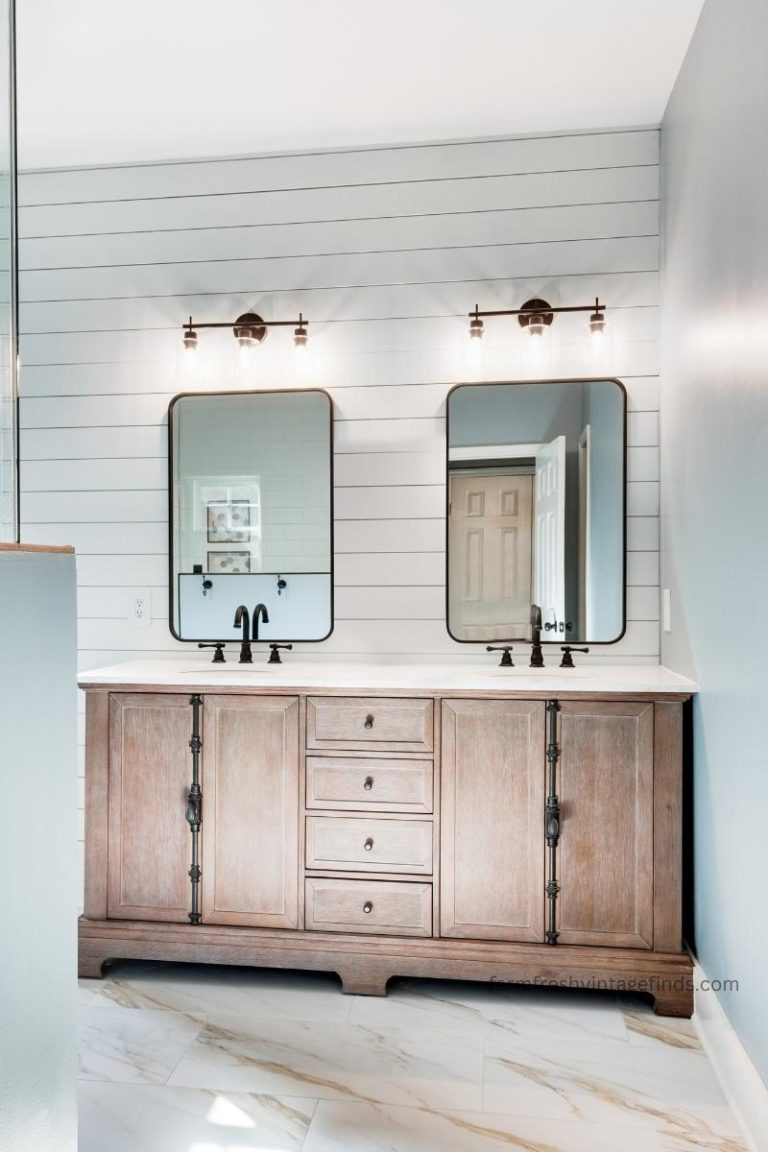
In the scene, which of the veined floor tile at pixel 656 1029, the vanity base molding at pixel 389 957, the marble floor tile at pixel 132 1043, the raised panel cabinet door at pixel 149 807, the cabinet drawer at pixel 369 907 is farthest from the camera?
the raised panel cabinet door at pixel 149 807

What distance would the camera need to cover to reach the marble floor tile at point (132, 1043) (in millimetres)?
1978

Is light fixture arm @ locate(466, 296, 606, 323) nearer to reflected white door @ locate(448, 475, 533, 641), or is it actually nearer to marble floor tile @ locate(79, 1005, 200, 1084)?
reflected white door @ locate(448, 475, 533, 641)

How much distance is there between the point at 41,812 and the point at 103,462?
2042 mm

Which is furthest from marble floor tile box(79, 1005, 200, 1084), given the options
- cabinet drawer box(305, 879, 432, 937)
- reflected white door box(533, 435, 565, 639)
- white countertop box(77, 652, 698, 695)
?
reflected white door box(533, 435, 565, 639)

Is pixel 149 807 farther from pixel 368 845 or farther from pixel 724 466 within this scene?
pixel 724 466

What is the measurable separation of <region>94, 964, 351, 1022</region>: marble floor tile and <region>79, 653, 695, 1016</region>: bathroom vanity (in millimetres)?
77

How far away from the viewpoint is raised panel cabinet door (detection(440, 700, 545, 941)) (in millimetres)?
2352

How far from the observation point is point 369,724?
243cm

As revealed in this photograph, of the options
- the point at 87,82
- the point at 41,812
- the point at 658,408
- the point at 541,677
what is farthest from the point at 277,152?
the point at 41,812

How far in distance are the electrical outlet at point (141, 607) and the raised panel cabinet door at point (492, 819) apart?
4.01 ft

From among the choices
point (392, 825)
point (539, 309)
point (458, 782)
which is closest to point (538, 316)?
point (539, 309)

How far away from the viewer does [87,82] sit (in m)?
2.56

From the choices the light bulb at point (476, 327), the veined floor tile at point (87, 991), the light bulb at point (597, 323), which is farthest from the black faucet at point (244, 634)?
the light bulb at point (597, 323)

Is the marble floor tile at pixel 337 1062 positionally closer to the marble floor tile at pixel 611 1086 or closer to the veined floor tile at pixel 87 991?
the marble floor tile at pixel 611 1086
